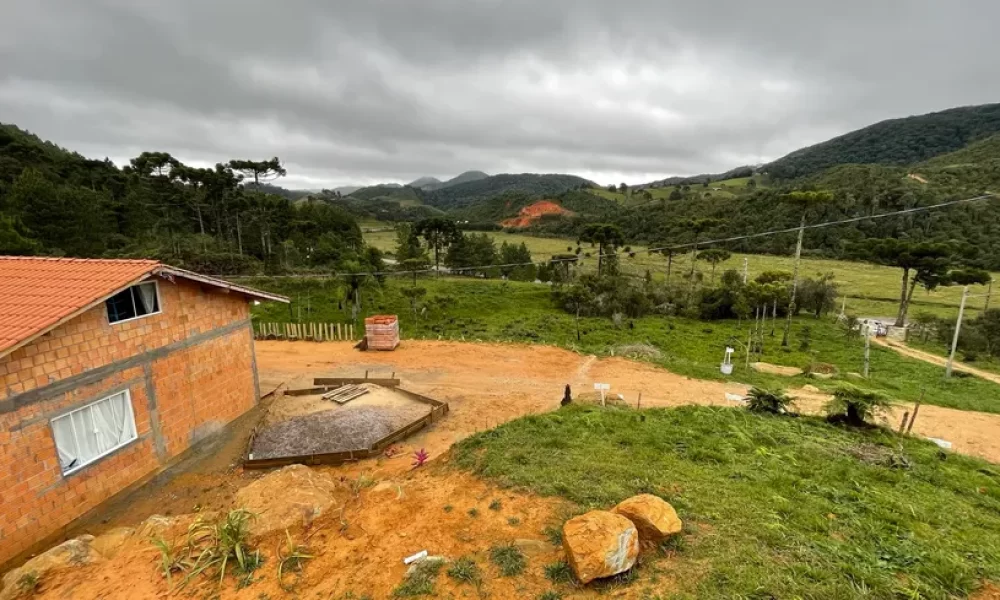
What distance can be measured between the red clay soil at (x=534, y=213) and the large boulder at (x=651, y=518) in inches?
3762

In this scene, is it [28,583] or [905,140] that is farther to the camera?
[905,140]

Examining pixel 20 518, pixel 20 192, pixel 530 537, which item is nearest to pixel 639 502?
pixel 530 537

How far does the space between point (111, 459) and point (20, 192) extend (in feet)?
109

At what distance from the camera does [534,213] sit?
105250 mm

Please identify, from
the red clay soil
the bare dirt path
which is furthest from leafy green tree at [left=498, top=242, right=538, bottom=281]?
the red clay soil

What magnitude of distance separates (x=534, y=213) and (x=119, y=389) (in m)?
100

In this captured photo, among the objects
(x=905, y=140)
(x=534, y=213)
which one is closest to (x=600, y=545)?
(x=534, y=213)

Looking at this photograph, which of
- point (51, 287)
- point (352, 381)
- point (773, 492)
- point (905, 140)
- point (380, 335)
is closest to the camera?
point (773, 492)

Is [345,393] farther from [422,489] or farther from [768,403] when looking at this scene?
[768,403]

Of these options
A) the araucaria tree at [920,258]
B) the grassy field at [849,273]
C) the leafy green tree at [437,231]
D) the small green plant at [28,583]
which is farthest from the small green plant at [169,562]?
the grassy field at [849,273]

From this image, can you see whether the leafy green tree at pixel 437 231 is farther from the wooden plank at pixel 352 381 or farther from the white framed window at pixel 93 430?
the white framed window at pixel 93 430

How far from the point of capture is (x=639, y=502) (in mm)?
5531

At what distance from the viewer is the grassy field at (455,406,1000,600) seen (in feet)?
15.0

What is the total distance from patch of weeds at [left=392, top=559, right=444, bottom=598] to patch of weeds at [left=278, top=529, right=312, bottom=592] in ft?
4.83
